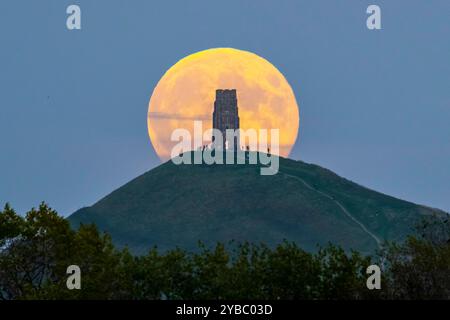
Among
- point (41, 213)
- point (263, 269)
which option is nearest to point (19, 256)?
point (41, 213)

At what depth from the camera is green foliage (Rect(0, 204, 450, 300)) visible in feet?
310

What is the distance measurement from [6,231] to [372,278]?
3749cm

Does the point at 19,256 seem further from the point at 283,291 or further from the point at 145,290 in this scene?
the point at 283,291

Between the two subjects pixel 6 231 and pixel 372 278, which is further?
pixel 6 231

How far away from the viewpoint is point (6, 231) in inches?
4503

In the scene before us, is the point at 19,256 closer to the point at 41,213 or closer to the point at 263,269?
the point at 41,213

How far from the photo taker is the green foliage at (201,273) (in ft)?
310

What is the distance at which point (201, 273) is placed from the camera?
99438mm

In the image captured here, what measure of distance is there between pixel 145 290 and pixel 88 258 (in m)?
5.15
